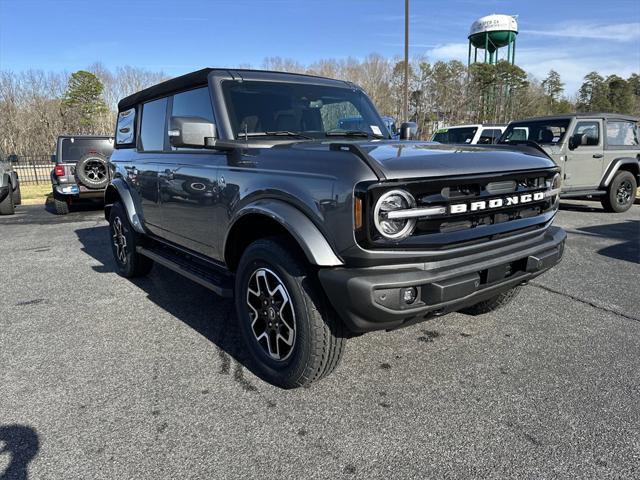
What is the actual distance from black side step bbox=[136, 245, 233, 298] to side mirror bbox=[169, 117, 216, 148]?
995 millimetres

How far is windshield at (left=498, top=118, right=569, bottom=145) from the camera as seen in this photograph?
31.3 feet

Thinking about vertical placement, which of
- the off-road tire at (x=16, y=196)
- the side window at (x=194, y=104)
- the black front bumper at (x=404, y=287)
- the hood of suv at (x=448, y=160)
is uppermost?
the side window at (x=194, y=104)

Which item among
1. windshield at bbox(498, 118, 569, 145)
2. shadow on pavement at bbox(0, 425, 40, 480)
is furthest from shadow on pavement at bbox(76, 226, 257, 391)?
windshield at bbox(498, 118, 569, 145)

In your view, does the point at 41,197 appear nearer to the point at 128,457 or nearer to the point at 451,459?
the point at 128,457

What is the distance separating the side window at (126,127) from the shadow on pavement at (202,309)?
1619mm

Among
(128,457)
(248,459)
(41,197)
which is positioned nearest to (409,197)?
(248,459)

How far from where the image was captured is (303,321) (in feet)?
8.36

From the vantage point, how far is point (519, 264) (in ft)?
9.21

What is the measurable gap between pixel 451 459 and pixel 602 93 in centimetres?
4804

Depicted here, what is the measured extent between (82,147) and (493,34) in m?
35.1

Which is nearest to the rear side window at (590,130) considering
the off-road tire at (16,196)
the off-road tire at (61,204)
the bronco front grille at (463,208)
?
the bronco front grille at (463,208)

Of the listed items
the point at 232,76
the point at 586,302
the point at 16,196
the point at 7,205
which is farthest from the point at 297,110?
the point at 16,196

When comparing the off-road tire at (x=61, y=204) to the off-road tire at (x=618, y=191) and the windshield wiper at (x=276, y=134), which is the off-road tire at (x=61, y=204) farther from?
the off-road tire at (x=618, y=191)

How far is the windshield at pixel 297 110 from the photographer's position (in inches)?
132
